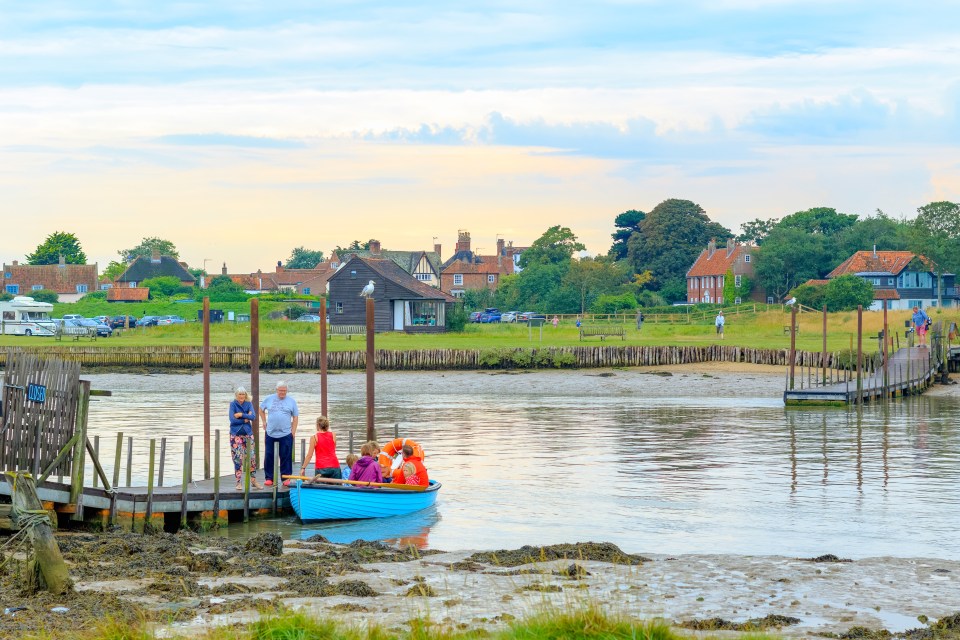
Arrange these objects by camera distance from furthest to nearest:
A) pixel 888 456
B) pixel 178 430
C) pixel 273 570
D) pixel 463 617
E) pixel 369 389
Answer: pixel 178 430, pixel 888 456, pixel 369 389, pixel 273 570, pixel 463 617

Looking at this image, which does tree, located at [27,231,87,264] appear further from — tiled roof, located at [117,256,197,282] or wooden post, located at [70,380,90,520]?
wooden post, located at [70,380,90,520]

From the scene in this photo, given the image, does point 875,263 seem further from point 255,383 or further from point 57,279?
point 255,383

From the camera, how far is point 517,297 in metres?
134

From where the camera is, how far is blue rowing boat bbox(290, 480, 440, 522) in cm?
2180

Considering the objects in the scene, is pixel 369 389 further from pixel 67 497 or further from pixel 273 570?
pixel 273 570

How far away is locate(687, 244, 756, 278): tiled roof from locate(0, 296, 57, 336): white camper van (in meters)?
67.3

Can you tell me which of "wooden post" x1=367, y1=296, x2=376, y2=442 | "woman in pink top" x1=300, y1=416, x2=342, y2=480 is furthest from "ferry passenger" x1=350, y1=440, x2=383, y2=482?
"wooden post" x1=367, y1=296, x2=376, y2=442

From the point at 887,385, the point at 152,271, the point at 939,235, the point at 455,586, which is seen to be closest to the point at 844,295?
the point at 939,235

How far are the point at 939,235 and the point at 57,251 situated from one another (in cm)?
11385

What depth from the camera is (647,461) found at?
31.5 metres

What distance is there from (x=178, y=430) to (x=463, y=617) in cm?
2497

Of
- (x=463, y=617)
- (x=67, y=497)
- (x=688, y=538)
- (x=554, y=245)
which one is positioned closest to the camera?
(x=463, y=617)

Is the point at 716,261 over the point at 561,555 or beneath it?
over

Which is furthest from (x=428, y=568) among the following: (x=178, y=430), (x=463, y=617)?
(x=178, y=430)
